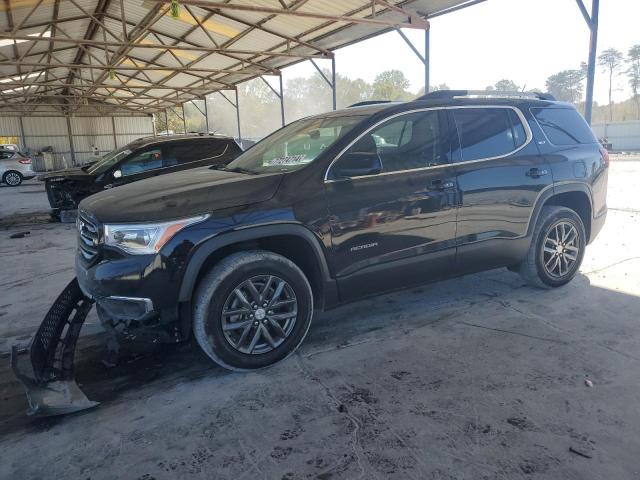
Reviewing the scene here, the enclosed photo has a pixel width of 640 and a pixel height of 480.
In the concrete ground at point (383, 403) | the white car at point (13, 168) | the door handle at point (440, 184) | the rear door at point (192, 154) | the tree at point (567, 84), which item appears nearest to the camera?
the concrete ground at point (383, 403)

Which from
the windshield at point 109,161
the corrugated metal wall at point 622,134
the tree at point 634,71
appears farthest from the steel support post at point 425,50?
the tree at point 634,71

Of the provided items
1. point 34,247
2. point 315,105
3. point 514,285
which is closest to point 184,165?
point 34,247

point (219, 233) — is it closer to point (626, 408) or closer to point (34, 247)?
point (626, 408)

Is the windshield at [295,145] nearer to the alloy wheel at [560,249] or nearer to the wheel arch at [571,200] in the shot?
the wheel arch at [571,200]

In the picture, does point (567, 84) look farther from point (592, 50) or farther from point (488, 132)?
point (488, 132)

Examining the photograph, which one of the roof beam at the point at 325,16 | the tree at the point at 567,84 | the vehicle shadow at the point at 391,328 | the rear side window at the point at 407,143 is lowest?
the vehicle shadow at the point at 391,328

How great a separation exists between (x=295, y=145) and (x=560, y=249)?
277cm

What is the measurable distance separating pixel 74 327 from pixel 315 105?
91.6 m

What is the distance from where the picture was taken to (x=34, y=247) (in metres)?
7.57

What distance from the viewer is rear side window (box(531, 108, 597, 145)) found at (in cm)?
443

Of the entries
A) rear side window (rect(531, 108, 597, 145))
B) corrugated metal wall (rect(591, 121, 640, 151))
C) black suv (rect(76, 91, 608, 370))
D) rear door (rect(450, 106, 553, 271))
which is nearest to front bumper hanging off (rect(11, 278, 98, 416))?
black suv (rect(76, 91, 608, 370))

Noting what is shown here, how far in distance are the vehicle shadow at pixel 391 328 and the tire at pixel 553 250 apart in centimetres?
16

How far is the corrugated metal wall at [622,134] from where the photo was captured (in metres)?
29.6

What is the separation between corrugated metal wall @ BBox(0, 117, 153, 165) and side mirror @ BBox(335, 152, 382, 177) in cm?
3507
